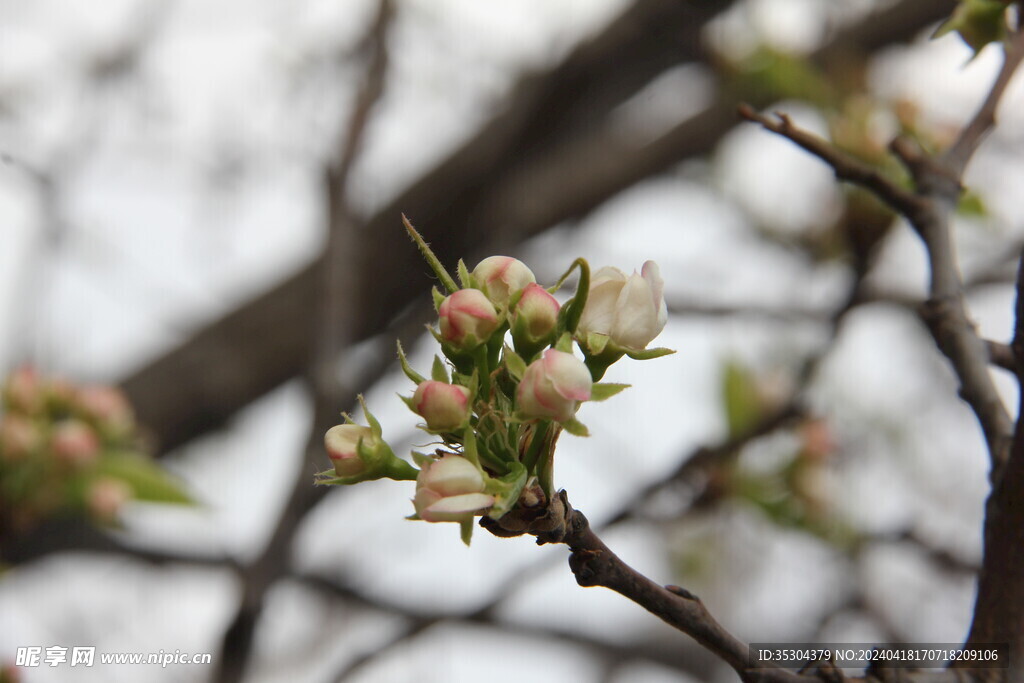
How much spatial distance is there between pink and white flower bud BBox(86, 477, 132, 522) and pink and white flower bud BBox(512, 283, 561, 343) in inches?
41.5

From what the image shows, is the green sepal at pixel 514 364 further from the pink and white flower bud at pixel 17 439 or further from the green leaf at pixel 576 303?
the pink and white flower bud at pixel 17 439

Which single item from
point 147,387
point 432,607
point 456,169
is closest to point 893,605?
point 432,607

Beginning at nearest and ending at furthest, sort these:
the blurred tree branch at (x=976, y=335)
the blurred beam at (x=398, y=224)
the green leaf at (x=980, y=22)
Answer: the blurred tree branch at (x=976, y=335), the green leaf at (x=980, y=22), the blurred beam at (x=398, y=224)

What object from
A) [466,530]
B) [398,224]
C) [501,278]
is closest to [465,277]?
[501,278]

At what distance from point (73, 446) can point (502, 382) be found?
1031 millimetres

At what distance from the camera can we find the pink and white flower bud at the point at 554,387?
43 centimetres

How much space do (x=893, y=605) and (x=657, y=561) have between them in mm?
503

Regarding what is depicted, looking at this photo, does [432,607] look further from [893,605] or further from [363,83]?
[893,605]

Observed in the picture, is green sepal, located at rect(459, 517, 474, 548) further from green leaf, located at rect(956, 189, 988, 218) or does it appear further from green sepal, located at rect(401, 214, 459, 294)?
green leaf, located at rect(956, 189, 988, 218)

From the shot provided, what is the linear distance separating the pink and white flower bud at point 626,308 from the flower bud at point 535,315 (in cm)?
3

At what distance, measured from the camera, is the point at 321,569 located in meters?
1.67

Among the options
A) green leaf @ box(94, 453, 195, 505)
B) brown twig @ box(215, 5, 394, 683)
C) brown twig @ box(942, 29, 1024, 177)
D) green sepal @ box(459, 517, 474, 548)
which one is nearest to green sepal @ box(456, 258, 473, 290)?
green sepal @ box(459, 517, 474, 548)

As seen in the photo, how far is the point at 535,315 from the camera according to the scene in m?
0.47

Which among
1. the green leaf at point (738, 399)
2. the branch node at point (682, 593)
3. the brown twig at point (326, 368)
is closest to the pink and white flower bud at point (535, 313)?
the branch node at point (682, 593)
